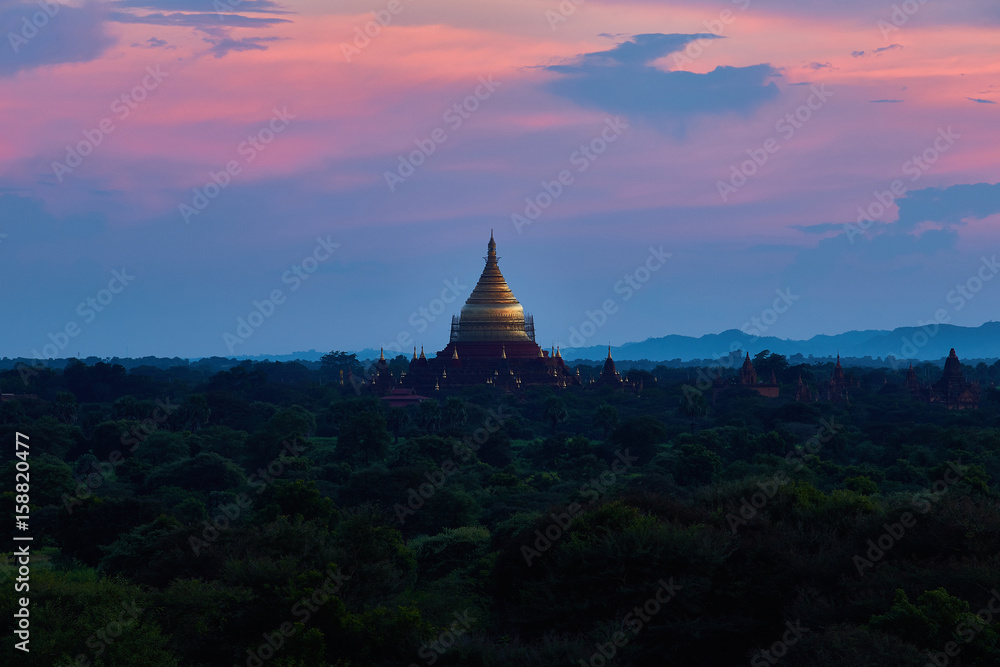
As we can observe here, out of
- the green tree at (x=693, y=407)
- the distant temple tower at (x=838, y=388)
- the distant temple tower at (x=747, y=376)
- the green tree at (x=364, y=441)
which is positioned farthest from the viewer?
the distant temple tower at (x=747, y=376)

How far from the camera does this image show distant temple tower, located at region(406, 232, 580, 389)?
11700 centimetres

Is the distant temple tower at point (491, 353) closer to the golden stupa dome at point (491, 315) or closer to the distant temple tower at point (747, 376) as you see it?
the golden stupa dome at point (491, 315)

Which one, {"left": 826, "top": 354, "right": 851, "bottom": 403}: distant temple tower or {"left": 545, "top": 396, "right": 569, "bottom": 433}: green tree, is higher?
{"left": 545, "top": 396, "right": 569, "bottom": 433}: green tree

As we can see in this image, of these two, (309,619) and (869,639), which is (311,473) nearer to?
(309,619)

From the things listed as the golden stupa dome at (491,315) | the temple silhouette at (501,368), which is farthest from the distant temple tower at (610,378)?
the golden stupa dome at (491,315)

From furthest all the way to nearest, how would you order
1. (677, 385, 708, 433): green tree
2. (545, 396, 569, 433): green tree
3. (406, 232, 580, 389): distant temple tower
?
(406, 232, 580, 389): distant temple tower → (677, 385, 708, 433): green tree → (545, 396, 569, 433): green tree

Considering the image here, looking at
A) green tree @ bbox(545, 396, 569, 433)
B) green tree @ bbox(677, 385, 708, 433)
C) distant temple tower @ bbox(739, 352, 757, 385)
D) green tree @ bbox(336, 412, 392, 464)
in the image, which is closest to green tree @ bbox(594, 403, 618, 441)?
green tree @ bbox(545, 396, 569, 433)

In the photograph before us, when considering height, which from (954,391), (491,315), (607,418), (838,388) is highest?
(491,315)

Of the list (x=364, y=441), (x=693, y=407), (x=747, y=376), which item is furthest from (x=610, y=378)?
(x=364, y=441)

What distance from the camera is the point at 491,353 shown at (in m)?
118

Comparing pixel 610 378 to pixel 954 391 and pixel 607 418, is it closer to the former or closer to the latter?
pixel 954 391

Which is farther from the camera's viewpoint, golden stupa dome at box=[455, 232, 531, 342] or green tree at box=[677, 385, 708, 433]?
golden stupa dome at box=[455, 232, 531, 342]

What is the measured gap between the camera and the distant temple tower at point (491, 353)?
384 ft

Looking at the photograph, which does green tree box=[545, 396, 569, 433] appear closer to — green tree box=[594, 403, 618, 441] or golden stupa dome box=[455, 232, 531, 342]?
green tree box=[594, 403, 618, 441]
